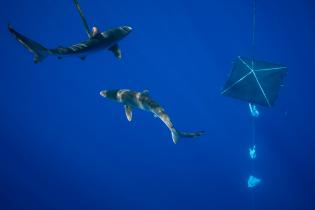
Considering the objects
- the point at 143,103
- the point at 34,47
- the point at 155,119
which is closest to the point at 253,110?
the point at 155,119

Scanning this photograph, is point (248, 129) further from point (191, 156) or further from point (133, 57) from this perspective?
point (133, 57)

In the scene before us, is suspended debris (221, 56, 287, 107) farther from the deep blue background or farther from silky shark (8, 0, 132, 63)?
silky shark (8, 0, 132, 63)

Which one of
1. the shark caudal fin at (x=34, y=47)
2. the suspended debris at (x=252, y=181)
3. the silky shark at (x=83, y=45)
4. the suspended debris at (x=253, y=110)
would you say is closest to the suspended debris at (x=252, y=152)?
the suspended debris at (x=252, y=181)

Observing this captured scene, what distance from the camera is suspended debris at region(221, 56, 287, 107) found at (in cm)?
929

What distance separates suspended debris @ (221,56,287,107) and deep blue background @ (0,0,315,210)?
507 millimetres

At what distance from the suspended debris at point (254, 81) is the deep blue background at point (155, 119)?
1.66 ft

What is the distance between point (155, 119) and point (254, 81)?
3.81 metres

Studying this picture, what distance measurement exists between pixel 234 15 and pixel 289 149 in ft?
19.6

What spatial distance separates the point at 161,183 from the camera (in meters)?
13.8

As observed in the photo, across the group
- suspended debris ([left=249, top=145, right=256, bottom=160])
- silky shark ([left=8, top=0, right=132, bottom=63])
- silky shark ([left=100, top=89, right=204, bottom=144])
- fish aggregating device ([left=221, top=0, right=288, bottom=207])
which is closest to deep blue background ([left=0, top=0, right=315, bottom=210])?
suspended debris ([left=249, top=145, right=256, bottom=160])

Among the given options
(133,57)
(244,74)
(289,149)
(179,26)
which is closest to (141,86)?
(133,57)

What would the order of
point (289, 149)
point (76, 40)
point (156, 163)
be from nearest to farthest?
point (76, 40), point (289, 149), point (156, 163)

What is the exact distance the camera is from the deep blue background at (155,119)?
909 centimetres

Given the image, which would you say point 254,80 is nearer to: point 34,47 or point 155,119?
point 155,119
